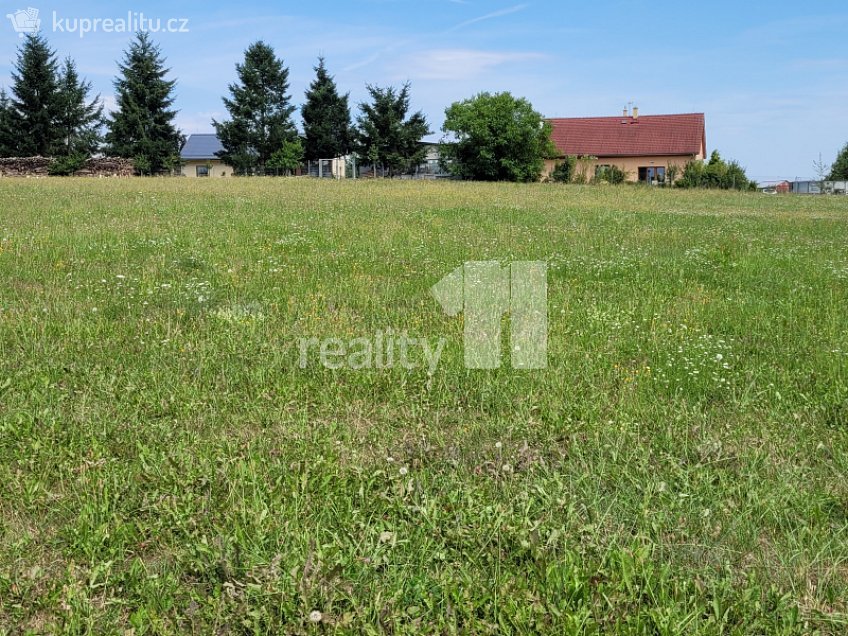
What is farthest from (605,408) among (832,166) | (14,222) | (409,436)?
(832,166)

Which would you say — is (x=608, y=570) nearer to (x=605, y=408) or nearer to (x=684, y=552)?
(x=684, y=552)

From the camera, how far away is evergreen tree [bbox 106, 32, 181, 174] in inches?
2068

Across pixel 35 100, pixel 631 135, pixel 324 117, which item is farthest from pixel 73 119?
pixel 631 135

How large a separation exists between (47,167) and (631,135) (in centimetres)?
4929

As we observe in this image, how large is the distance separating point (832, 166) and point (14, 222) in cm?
7730

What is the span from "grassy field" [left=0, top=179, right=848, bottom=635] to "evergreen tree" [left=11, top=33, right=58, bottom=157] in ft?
177

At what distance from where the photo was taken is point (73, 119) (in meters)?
54.6

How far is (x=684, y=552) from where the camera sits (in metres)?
3.00

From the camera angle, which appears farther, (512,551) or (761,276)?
(761,276)

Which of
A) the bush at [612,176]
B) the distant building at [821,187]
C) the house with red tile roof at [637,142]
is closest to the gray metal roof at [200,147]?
the house with red tile roof at [637,142]

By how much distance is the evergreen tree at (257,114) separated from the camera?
56250 mm

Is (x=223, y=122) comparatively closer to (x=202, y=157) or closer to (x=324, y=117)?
(x=324, y=117)

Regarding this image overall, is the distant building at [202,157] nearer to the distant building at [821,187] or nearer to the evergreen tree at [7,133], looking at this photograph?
the evergreen tree at [7,133]

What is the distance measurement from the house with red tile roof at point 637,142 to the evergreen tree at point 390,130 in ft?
44.3
